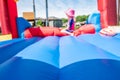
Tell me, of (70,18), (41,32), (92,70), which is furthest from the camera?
(70,18)

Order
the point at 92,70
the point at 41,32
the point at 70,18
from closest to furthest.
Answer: the point at 92,70 → the point at 41,32 → the point at 70,18

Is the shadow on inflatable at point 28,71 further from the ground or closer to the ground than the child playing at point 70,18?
closer to the ground

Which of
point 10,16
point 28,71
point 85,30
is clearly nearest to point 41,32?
point 10,16

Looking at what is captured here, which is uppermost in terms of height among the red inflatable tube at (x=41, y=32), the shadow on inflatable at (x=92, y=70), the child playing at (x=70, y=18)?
the child playing at (x=70, y=18)

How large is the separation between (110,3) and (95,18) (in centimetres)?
42

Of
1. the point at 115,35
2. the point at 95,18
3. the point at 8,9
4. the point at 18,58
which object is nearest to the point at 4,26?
the point at 8,9

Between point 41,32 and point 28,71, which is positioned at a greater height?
point 41,32

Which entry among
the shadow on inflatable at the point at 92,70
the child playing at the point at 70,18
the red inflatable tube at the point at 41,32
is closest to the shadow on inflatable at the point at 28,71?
the shadow on inflatable at the point at 92,70

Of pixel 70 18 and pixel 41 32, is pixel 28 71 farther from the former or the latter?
pixel 70 18

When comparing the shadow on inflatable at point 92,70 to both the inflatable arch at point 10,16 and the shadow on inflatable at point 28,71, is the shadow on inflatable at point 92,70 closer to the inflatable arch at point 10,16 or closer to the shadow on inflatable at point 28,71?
the shadow on inflatable at point 28,71

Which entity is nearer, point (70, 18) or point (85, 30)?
point (85, 30)

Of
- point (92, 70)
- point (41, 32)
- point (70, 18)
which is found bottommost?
point (92, 70)

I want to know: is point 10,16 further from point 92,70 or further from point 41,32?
point 92,70

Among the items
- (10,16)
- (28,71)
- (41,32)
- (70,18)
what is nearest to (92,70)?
(28,71)
